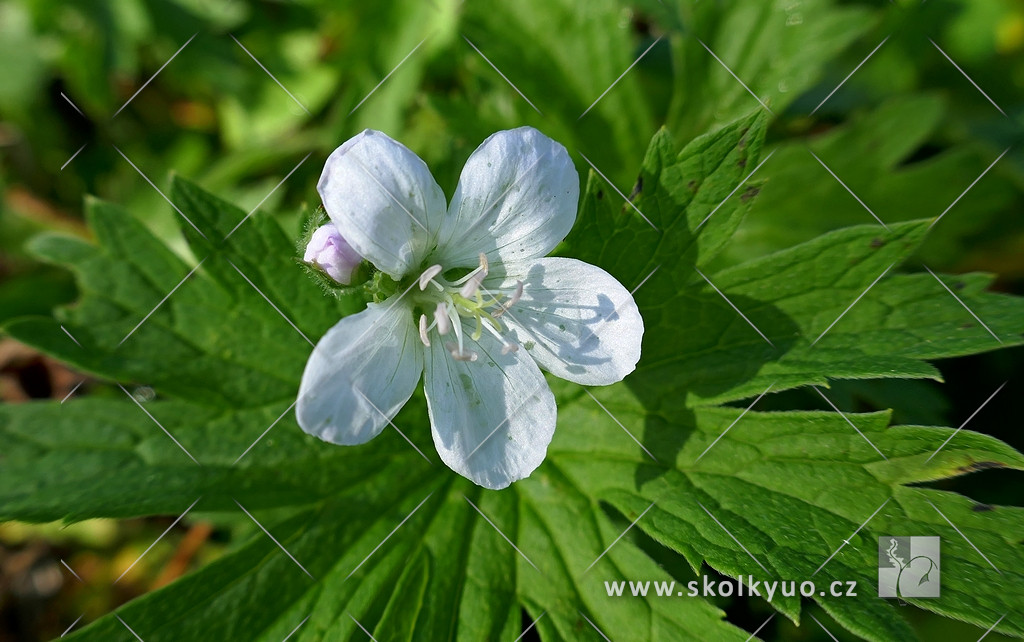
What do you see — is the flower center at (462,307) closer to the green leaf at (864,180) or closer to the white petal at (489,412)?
the white petal at (489,412)

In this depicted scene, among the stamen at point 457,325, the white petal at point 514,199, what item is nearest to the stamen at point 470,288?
the stamen at point 457,325

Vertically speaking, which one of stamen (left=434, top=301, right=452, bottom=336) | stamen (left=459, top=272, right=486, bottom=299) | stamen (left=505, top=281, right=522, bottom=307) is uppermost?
stamen (left=459, top=272, right=486, bottom=299)

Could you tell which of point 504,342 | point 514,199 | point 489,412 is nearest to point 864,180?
point 514,199

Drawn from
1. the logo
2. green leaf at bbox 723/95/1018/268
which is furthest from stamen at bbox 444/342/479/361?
green leaf at bbox 723/95/1018/268

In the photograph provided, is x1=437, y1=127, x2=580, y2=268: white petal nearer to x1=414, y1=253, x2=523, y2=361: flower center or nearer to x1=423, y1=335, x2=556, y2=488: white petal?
x1=414, y1=253, x2=523, y2=361: flower center

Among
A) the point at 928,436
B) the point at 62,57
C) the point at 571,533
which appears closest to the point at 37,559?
the point at 62,57

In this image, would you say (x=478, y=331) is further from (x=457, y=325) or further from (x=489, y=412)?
(x=489, y=412)
